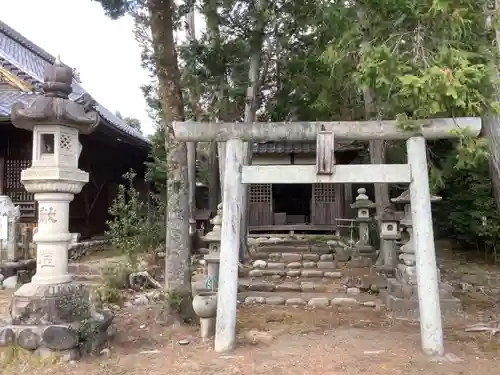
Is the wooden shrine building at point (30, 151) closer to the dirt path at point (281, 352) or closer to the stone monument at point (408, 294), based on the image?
the dirt path at point (281, 352)

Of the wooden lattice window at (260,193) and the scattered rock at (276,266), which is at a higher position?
the wooden lattice window at (260,193)

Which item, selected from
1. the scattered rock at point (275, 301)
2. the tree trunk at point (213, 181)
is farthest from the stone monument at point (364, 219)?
the tree trunk at point (213, 181)

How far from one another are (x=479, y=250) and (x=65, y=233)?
13995 mm

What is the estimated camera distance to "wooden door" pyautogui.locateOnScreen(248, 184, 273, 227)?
1769cm

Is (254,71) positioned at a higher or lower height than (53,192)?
higher

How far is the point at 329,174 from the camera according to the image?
5637mm

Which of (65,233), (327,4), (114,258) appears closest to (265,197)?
(114,258)

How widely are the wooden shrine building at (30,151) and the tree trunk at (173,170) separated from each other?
5.22 meters

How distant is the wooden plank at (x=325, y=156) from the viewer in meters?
5.58

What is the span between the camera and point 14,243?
994 centimetres

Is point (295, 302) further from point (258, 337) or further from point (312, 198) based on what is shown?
point (312, 198)

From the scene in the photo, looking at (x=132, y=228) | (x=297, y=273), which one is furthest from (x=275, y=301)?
(x=132, y=228)

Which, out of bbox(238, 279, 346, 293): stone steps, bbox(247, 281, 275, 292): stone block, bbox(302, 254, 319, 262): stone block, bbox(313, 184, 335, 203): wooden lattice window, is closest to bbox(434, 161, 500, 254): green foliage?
bbox(313, 184, 335, 203): wooden lattice window

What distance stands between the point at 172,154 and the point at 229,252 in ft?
6.53
